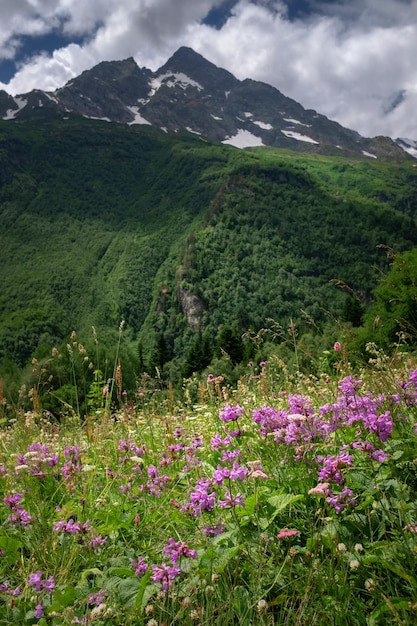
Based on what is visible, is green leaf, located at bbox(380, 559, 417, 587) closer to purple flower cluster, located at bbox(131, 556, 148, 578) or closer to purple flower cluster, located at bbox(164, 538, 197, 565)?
purple flower cluster, located at bbox(164, 538, 197, 565)

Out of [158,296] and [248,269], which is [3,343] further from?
[248,269]

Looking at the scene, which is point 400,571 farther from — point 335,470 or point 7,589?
point 7,589

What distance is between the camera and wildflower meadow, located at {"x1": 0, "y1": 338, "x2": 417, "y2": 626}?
2.44 meters

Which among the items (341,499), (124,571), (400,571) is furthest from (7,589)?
(400,571)

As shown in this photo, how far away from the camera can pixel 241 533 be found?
265 cm

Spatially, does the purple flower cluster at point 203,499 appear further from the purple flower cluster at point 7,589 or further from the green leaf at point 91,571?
the purple flower cluster at point 7,589

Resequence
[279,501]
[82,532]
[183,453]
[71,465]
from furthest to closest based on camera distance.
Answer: [183,453] → [71,465] → [82,532] → [279,501]

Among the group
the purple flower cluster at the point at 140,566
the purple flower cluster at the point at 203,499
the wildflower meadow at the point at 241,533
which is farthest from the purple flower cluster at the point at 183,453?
the purple flower cluster at the point at 140,566

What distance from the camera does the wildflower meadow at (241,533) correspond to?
8.00ft

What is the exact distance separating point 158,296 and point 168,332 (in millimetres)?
25014

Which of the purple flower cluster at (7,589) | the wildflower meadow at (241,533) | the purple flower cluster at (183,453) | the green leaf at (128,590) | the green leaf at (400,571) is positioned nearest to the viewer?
the green leaf at (400,571)

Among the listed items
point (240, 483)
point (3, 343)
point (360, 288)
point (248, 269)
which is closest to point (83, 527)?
point (240, 483)

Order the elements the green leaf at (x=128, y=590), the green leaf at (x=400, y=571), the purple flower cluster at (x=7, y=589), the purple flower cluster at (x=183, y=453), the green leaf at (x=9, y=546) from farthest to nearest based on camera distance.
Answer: the purple flower cluster at (x=183, y=453), the green leaf at (x=9, y=546), the purple flower cluster at (x=7, y=589), the green leaf at (x=128, y=590), the green leaf at (x=400, y=571)

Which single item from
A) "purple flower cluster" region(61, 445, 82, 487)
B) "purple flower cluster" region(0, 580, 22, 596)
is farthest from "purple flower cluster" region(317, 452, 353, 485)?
"purple flower cluster" region(61, 445, 82, 487)
